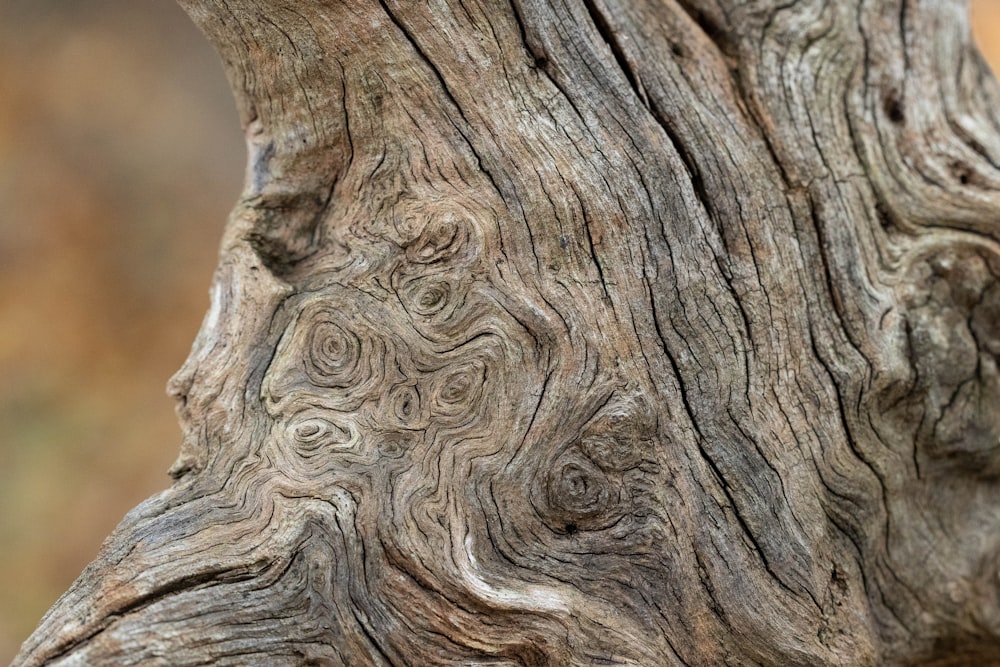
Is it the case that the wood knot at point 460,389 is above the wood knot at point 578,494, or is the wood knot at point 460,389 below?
above

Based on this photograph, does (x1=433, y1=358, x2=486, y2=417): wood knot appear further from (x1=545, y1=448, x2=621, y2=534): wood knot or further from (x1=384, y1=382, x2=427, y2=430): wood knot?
(x1=545, y1=448, x2=621, y2=534): wood knot

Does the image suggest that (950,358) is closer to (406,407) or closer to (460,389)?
(460,389)

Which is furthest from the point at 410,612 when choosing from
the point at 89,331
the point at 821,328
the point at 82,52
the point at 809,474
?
the point at 82,52

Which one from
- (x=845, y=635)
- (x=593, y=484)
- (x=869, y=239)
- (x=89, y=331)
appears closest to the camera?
(x=593, y=484)

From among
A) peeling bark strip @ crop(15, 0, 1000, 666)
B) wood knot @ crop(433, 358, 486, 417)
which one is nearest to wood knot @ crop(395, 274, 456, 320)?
peeling bark strip @ crop(15, 0, 1000, 666)

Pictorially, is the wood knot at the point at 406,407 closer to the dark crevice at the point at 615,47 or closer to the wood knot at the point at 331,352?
the wood knot at the point at 331,352

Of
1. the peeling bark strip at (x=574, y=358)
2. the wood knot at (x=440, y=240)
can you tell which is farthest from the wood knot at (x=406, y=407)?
the wood knot at (x=440, y=240)

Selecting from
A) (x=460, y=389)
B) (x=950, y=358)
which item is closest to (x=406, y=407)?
(x=460, y=389)

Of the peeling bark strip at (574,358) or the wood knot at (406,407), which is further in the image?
the wood knot at (406,407)

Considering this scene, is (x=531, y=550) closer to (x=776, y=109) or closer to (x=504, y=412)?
(x=504, y=412)
